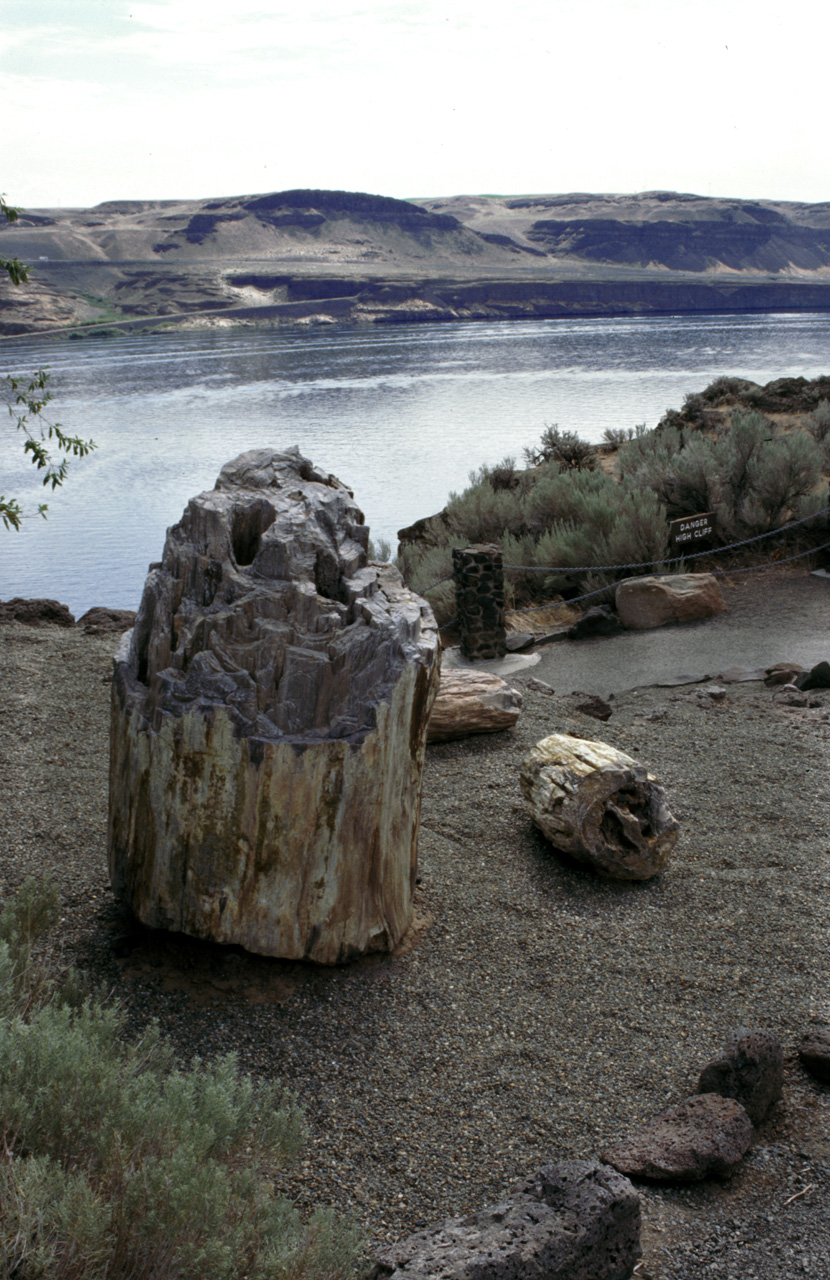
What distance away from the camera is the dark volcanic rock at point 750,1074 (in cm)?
260

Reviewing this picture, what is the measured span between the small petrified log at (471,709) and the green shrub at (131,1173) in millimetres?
3323

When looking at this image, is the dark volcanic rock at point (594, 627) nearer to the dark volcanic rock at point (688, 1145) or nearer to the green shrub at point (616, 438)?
the dark volcanic rock at point (688, 1145)

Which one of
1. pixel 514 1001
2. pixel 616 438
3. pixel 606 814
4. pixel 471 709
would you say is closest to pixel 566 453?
pixel 616 438

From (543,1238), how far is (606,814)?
2.09 meters

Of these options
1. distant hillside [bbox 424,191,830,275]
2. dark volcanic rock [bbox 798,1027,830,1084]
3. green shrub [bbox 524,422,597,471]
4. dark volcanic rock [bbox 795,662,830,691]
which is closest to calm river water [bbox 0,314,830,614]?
green shrub [bbox 524,422,597,471]

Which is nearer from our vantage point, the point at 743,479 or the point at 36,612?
the point at 36,612

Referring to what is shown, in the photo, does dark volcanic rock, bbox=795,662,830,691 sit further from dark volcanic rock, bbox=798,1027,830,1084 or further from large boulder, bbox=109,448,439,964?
large boulder, bbox=109,448,439,964

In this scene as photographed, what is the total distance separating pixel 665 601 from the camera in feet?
29.1

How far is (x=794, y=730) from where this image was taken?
573 cm

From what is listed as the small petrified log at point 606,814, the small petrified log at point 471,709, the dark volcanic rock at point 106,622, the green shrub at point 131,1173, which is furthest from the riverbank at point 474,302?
the green shrub at point 131,1173

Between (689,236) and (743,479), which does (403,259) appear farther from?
(743,479)

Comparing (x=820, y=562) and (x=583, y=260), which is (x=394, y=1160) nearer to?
(x=820, y=562)

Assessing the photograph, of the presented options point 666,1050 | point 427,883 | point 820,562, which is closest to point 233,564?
point 427,883

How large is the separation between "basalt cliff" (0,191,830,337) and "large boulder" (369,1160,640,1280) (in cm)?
6229
